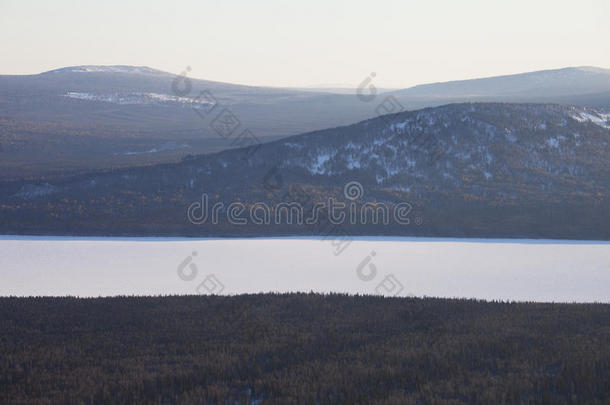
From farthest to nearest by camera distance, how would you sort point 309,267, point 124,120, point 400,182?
point 124,120 → point 400,182 → point 309,267

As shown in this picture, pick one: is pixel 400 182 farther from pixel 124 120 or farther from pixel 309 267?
pixel 124 120

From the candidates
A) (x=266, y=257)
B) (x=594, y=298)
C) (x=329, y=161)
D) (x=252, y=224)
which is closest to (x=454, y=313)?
(x=594, y=298)

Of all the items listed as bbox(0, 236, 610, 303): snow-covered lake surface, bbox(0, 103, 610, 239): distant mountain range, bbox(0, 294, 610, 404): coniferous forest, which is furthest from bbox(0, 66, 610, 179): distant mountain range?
bbox(0, 294, 610, 404): coniferous forest

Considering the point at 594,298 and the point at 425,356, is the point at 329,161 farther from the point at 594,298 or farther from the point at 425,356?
the point at 425,356

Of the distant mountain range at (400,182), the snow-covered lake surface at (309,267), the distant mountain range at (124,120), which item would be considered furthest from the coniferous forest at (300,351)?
the distant mountain range at (124,120)

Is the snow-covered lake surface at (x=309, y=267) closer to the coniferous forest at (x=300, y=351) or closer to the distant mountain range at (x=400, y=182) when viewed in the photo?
the coniferous forest at (x=300, y=351)

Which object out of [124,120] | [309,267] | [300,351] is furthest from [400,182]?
[124,120]
